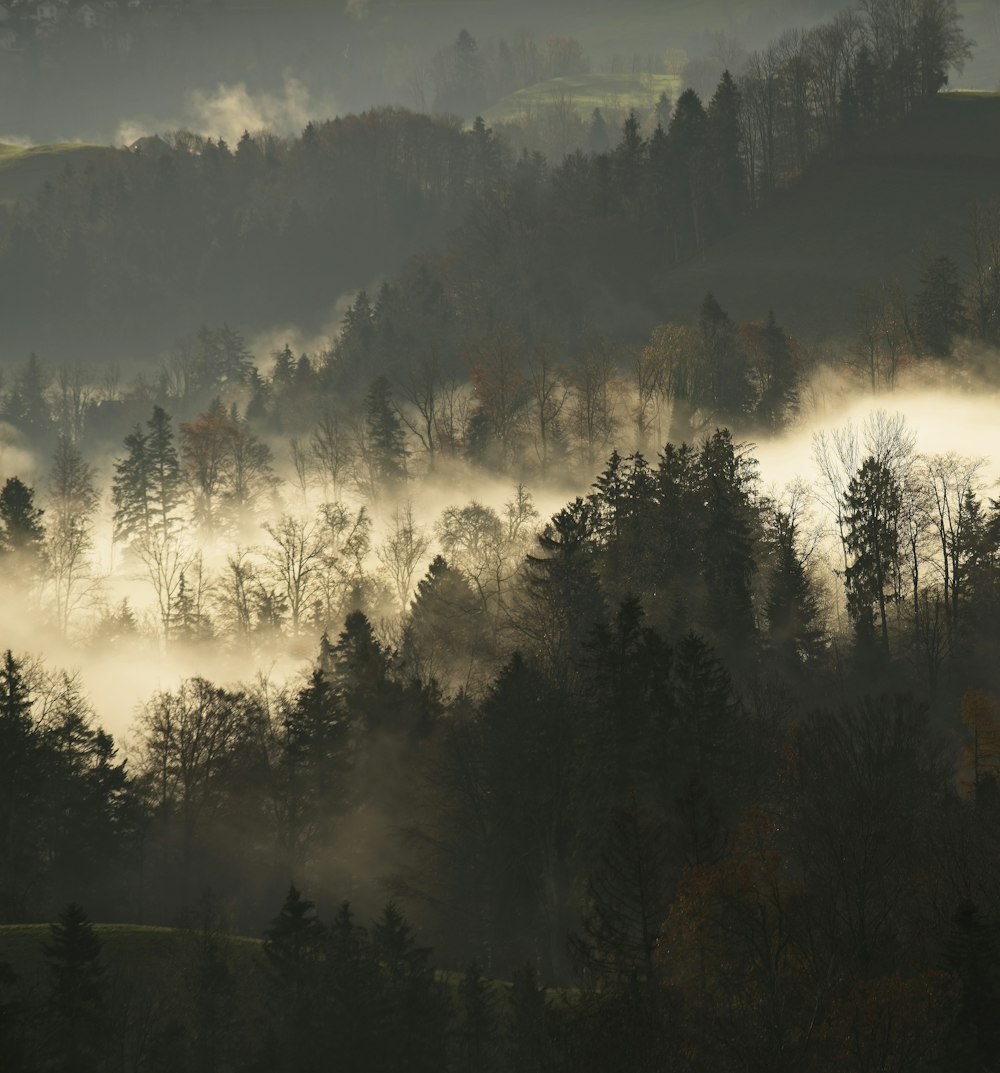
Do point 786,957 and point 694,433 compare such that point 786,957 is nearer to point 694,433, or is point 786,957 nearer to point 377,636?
point 377,636

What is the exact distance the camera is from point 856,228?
136 meters

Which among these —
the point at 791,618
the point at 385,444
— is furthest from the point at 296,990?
the point at 385,444

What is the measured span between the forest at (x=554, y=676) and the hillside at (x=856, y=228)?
2883 millimetres

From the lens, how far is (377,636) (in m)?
89.1

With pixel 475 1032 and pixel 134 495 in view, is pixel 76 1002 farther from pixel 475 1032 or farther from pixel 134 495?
pixel 134 495

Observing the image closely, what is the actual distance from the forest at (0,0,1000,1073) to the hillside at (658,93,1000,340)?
9.46ft

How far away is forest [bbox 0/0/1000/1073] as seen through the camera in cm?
4009

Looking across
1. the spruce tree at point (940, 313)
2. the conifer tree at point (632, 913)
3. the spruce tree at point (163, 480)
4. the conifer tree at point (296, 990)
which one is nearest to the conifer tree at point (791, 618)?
the conifer tree at point (632, 913)

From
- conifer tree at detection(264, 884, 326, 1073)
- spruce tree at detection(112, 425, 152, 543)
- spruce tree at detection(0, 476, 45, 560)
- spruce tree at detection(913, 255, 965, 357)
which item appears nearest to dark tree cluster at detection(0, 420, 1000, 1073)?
conifer tree at detection(264, 884, 326, 1073)

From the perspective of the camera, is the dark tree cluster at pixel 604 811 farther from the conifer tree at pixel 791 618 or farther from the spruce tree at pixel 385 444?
the spruce tree at pixel 385 444

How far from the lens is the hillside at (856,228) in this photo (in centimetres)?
12575

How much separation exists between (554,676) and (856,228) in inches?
3254

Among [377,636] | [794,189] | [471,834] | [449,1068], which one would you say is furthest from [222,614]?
[794,189]

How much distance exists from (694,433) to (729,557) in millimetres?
32418
